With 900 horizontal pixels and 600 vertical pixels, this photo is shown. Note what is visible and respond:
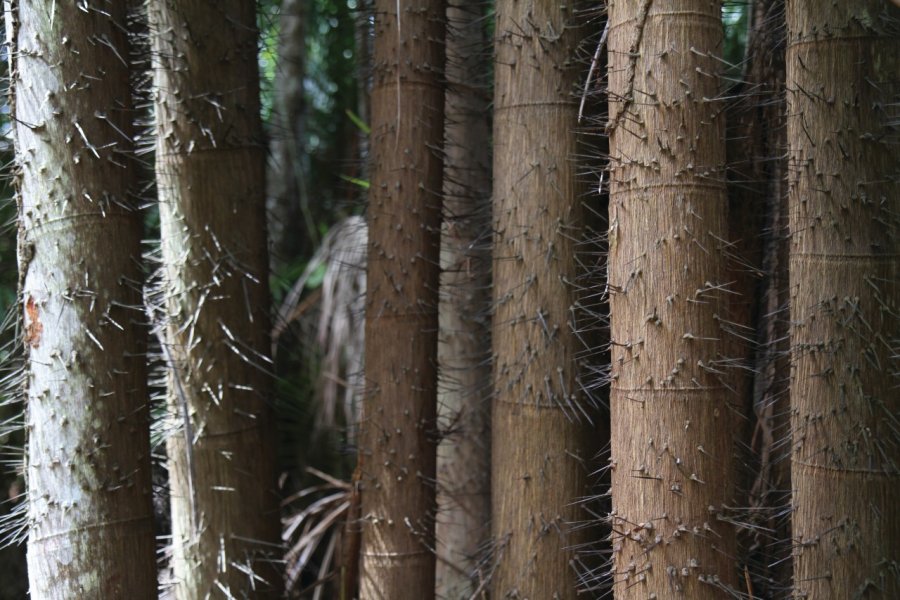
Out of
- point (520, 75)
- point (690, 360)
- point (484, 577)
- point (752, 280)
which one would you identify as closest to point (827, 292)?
point (690, 360)

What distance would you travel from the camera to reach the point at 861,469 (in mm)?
1637

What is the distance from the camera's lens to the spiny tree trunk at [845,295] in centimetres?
164

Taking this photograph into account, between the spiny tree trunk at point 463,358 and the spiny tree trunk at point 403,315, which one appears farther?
the spiny tree trunk at point 463,358

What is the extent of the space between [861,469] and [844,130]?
2.07 feet

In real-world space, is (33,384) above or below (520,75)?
below

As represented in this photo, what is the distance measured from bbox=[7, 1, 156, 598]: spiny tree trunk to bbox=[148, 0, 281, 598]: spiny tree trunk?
23 cm

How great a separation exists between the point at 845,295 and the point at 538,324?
63 centimetres

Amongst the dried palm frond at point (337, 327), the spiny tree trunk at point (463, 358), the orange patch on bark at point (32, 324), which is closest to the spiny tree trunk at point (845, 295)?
the spiny tree trunk at point (463, 358)

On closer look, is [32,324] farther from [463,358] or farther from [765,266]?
[765,266]

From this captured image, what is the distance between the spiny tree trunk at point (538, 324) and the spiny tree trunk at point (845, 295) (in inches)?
18.9

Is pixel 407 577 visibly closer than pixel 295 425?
Answer: Yes

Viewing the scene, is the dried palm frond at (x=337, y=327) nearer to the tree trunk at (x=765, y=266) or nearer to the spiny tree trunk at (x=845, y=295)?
the tree trunk at (x=765, y=266)

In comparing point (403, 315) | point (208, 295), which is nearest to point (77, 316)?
point (208, 295)

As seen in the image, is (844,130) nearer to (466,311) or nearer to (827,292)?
(827,292)
